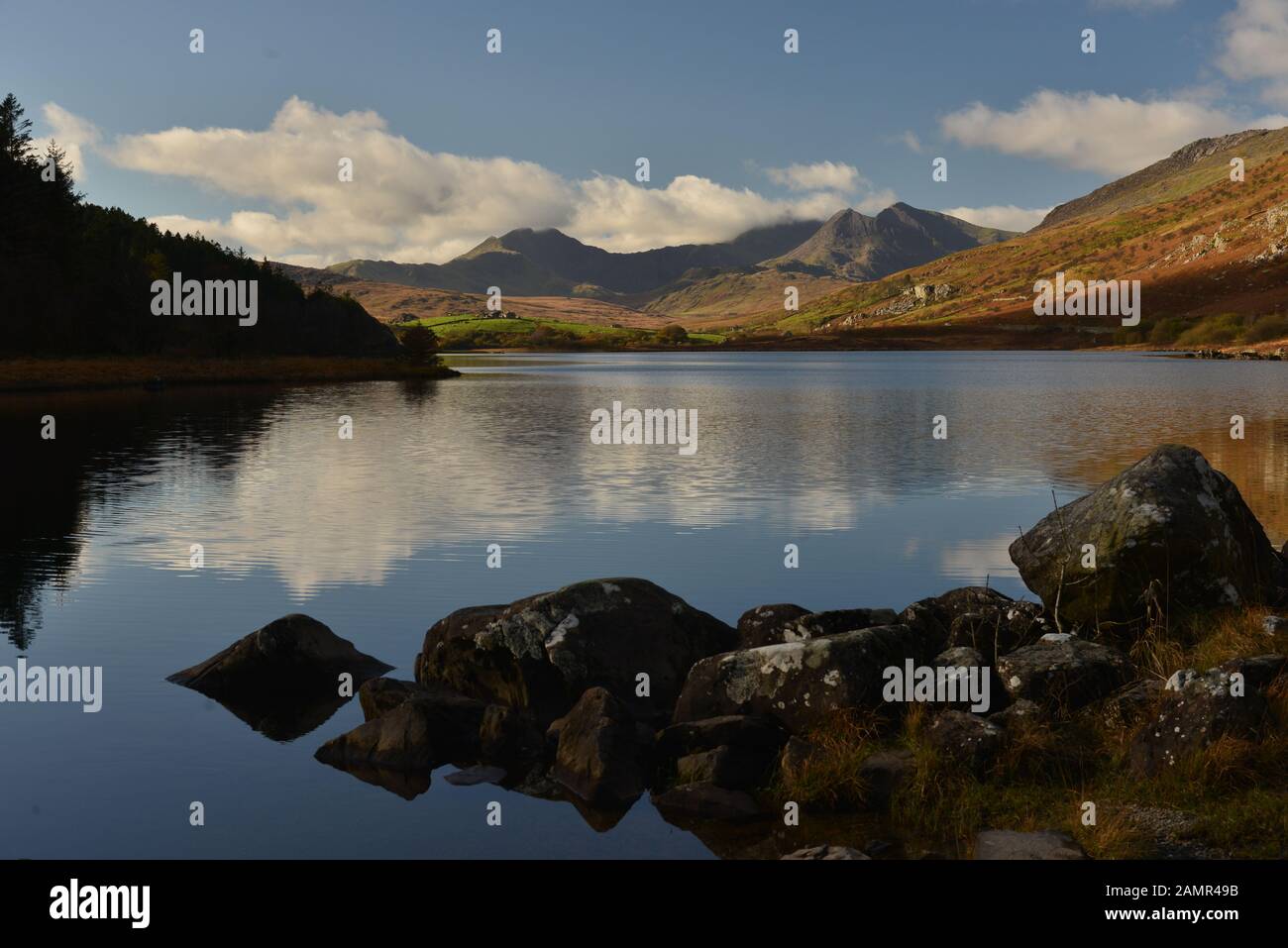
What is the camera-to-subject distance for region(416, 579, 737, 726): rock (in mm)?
16703

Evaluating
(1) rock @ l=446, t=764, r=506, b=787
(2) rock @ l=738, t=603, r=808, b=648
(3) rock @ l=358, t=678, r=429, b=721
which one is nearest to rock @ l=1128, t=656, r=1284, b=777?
(2) rock @ l=738, t=603, r=808, b=648

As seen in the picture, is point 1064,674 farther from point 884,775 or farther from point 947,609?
point 947,609

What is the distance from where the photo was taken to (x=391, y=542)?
3022 cm

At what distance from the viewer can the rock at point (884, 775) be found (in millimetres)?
12844

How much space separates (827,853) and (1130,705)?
17.4 ft

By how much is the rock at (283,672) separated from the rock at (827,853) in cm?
846

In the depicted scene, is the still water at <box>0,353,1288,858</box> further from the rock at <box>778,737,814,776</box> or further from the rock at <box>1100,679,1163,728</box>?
the rock at <box>1100,679,1163,728</box>

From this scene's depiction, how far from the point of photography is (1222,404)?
8431 cm

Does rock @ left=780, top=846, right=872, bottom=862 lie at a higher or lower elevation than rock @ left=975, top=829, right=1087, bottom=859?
lower

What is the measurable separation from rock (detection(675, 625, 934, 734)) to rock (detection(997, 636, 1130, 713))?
138cm

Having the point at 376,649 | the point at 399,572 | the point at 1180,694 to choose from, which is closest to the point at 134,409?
the point at 399,572

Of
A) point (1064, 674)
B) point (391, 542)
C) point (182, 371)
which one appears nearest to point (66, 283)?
point (182, 371)

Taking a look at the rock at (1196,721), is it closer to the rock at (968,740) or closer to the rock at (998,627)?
the rock at (968,740)
